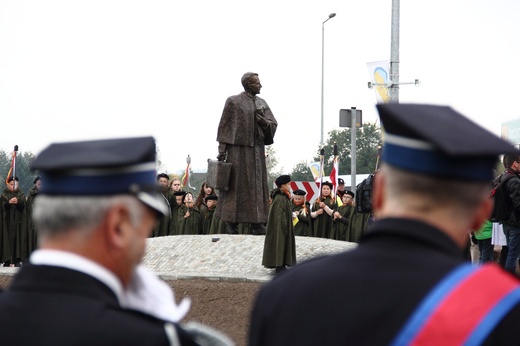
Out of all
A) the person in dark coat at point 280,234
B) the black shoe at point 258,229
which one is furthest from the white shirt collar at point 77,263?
the black shoe at point 258,229

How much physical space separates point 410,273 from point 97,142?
32.7 inches

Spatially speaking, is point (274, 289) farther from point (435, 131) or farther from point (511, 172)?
point (511, 172)

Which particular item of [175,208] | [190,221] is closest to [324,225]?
[190,221]

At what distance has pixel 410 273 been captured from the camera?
1.81 meters

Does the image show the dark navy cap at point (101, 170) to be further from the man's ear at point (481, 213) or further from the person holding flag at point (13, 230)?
the person holding flag at point (13, 230)

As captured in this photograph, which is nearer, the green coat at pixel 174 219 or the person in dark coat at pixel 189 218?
the person in dark coat at pixel 189 218

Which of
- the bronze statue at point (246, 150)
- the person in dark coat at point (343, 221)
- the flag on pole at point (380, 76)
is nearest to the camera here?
the bronze statue at point (246, 150)

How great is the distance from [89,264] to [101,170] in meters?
0.21

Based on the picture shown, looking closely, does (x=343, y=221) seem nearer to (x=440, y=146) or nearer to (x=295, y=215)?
(x=295, y=215)

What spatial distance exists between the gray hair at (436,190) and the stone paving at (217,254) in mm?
9109

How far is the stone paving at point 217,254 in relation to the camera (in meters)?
11.7

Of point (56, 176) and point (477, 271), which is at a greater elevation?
point (56, 176)

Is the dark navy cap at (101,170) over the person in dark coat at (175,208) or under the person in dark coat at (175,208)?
over

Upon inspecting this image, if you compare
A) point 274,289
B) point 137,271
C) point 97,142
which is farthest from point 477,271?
point 97,142
